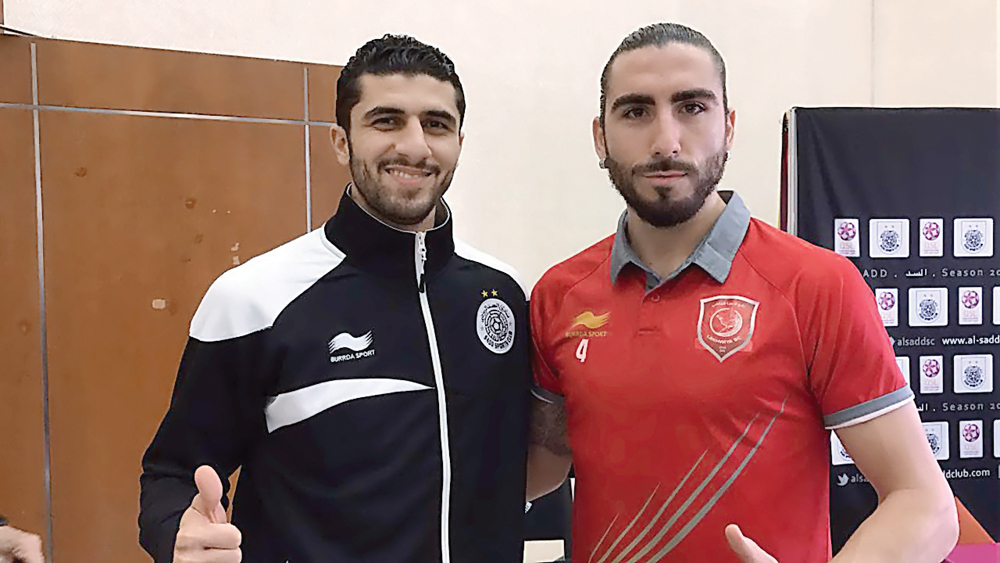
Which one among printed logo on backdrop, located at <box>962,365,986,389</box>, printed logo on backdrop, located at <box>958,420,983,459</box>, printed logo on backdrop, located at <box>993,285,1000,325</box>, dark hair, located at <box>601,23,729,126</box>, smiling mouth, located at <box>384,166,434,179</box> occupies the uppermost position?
dark hair, located at <box>601,23,729,126</box>

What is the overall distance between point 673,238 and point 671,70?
304mm

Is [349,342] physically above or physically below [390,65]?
below

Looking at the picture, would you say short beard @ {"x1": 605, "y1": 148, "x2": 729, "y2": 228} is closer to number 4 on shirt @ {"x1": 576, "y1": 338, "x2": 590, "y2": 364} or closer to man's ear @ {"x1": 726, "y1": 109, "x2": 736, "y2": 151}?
man's ear @ {"x1": 726, "y1": 109, "x2": 736, "y2": 151}

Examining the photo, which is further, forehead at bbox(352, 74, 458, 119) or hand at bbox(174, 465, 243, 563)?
forehead at bbox(352, 74, 458, 119)

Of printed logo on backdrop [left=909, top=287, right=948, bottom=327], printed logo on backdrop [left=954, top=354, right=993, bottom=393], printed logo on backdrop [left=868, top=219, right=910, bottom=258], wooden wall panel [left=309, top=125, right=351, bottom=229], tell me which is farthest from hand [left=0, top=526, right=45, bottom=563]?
printed logo on backdrop [left=954, top=354, right=993, bottom=393]

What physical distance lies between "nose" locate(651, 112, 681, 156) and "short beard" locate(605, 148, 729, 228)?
0.02 m

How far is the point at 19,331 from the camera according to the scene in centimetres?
300

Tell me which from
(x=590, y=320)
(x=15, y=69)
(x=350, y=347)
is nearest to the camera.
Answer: (x=350, y=347)

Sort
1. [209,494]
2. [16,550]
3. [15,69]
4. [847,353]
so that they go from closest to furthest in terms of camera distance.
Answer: [16,550] < [209,494] < [847,353] < [15,69]

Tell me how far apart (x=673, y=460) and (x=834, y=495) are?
2.21m

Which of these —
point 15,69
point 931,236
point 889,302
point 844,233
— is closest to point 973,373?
point 889,302

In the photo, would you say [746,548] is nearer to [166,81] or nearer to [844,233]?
[844,233]

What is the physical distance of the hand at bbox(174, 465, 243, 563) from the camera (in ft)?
3.56

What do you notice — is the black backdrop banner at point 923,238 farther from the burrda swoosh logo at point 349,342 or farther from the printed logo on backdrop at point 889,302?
the burrda swoosh logo at point 349,342
